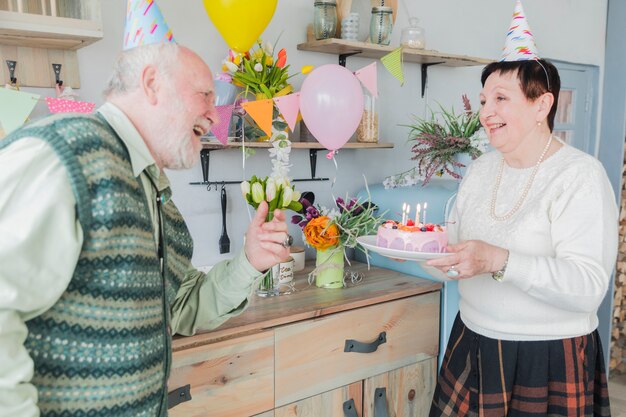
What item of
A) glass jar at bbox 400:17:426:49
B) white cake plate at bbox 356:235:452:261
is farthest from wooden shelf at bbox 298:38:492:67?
white cake plate at bbox 356:235:452:261

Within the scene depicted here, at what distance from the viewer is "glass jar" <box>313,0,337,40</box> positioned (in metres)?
2.26

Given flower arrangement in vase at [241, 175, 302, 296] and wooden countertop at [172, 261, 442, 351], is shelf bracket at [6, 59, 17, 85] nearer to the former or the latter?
flower arrangement in vase at [241, 175, 302, 296]

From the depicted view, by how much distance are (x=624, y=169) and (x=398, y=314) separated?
247 cm

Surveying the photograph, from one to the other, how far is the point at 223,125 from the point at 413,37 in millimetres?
1073

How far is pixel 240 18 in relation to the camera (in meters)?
1.84

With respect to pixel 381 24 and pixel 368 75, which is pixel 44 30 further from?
pixel 381 24

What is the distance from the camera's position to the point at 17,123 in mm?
1689

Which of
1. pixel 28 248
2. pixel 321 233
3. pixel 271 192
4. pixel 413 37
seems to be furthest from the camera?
pixel 413 37

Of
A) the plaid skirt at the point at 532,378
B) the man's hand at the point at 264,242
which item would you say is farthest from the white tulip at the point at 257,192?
the plaid skirt at the point at 532,378

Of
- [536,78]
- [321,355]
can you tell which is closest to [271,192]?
[321,355]

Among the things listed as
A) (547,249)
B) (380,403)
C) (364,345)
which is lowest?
(380,403)

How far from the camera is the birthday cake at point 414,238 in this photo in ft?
5.16

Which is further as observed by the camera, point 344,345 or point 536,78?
point 344,345

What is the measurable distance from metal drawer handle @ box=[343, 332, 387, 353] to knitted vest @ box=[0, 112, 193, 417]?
3.16 feet
